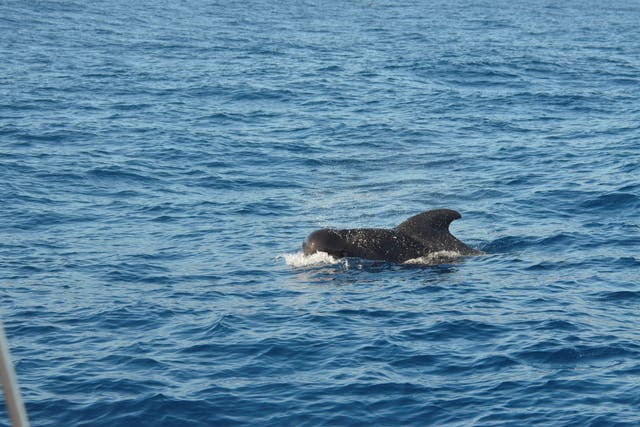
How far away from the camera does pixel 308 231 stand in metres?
24.7

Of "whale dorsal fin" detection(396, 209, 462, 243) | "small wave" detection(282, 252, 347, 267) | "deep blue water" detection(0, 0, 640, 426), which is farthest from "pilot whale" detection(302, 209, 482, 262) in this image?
"deep blue water" detection(0, 0, 640, 426)

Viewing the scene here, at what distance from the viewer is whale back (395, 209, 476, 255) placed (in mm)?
22094

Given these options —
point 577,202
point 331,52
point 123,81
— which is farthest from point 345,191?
point 331,52

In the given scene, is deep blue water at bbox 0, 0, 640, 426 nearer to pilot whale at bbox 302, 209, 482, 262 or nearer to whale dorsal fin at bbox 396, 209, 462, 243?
pilot whale at bbox 302, 209, 482, 262

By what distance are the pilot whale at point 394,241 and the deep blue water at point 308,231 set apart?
1.35 feet

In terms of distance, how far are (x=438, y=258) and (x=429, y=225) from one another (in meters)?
0.83

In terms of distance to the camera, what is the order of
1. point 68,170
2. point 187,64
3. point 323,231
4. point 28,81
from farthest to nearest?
point 187,64 → point 28,81 → point 68,170 → point 323,231

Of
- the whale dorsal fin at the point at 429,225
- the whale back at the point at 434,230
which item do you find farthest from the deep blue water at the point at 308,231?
the whale dorsal fin at the point at 429,225

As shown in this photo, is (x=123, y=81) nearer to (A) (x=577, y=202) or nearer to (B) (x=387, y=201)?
(B) (x=387, y=201)

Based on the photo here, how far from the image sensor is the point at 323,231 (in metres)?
22.1

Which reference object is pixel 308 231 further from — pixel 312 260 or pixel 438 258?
pixel 438 258

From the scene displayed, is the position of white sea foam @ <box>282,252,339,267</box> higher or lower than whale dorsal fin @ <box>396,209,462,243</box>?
lower

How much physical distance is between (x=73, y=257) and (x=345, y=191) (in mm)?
9060

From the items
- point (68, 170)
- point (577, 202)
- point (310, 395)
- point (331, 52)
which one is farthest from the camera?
point (331, 52)
